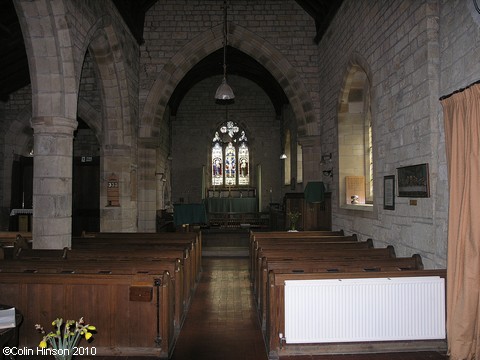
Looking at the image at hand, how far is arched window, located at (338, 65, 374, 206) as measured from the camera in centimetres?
788

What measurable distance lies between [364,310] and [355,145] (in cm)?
511

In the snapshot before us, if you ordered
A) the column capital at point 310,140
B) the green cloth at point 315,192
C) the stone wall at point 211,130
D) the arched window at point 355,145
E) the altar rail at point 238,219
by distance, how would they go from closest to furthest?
1. the arched window at point 355,145
2. the green cloth at point 315,192
3. the column capital at point 310,140
4. the altar rail at point 238,219
5. the stone wall at point 211,130

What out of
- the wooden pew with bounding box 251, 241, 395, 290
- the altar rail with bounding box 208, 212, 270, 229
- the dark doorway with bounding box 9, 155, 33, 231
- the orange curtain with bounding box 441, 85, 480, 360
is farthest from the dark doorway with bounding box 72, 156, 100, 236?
the orange curtain with bounding box 441, 85, 480, 360

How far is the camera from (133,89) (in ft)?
31.0

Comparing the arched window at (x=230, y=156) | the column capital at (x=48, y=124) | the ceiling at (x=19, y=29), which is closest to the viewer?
the column capital at (x=48, y=124)

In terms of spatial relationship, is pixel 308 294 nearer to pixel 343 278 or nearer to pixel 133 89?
pixel 343 278

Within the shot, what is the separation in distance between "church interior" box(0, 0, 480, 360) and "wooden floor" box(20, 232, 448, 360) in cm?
3

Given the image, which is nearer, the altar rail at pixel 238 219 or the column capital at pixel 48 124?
the column capital at pixel 48 124

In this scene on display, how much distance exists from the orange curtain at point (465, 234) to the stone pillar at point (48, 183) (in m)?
4.76

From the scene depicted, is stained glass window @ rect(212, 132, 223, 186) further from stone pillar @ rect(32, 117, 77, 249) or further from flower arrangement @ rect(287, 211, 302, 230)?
stone pillar @ rect(32, 117, 77, 249)

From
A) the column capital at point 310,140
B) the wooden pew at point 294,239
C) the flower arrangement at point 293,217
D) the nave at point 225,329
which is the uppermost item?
the column capital at point 310,140

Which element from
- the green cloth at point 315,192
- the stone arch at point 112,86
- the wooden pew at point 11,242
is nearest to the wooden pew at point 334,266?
the wooden pew at point 11,242

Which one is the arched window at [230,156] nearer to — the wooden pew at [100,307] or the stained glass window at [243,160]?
the stained glass window at [243,160]

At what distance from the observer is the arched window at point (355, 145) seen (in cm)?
788
